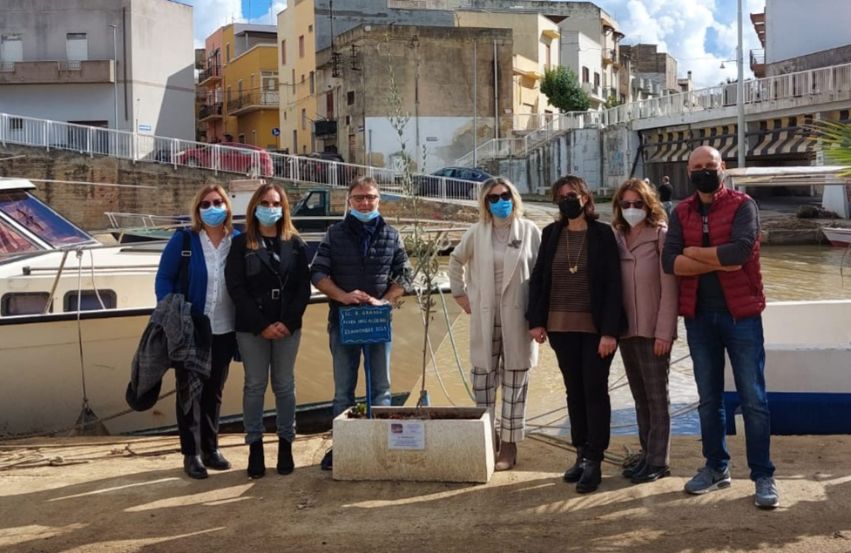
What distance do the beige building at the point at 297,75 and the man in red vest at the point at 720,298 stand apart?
141 feet

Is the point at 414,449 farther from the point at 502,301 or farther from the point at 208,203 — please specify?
the point at 208,203

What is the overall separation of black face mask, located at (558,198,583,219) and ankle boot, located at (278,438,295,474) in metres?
2.18

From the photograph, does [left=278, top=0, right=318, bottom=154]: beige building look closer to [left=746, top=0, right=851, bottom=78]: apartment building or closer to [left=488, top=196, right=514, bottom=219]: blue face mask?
[left=746, top=0, right=851, bottom=78]: apartment building

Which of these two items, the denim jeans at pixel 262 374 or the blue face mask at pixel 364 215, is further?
the blue face mask at pixel 364 215

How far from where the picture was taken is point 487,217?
19.1 ft

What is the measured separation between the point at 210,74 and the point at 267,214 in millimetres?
60715

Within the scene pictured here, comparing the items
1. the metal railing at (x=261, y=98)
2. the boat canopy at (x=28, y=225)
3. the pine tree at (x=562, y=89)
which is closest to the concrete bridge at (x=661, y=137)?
the pine tree at (x=562, y=89)

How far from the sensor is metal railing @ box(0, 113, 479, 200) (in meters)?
32.8

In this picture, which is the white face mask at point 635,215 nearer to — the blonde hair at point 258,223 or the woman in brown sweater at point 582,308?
the woman in brown sweater at point 582,308

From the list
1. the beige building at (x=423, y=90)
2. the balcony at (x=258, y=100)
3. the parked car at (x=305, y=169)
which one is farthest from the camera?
the balcony at (x=258, y=100)

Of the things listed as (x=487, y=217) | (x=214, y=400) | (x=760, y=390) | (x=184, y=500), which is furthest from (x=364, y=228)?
(x=760, y=390)

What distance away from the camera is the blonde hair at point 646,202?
18.0 ft

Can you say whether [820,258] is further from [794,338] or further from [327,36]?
[327,36]

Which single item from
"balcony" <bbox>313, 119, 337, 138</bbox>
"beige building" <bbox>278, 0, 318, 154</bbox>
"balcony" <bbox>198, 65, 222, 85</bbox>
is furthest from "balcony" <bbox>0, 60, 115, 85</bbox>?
"balcony" <bbox>198, 65, 222, 85</bbox>
